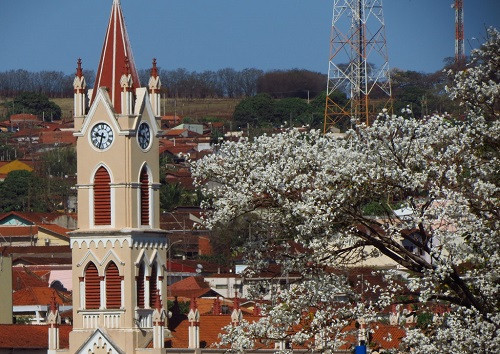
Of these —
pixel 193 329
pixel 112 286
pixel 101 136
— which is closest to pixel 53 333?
pixel 112 286

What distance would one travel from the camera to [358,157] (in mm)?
30703

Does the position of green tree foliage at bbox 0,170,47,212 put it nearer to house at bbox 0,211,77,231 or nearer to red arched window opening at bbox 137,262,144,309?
house at bbox 0,211,77,231

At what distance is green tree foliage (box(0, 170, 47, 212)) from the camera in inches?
5438

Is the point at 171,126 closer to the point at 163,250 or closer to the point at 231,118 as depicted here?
the point at 231,118

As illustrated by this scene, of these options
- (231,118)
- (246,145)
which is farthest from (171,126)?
(246,145)

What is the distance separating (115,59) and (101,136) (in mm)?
2331

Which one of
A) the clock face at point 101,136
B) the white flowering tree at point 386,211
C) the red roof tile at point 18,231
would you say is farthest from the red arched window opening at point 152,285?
the red roof tile at point 18,231

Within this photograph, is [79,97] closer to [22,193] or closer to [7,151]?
[22,193]

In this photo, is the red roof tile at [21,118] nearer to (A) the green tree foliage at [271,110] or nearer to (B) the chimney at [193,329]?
(A) the green tree foliage at [271,110]

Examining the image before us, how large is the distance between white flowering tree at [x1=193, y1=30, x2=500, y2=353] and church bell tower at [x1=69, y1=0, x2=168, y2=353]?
83.8ft

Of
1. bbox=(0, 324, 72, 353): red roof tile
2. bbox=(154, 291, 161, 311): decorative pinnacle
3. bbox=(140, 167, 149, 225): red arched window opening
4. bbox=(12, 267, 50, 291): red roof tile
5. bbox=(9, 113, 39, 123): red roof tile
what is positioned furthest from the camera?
bbox=(9, 113, 39, 123): red roof tile

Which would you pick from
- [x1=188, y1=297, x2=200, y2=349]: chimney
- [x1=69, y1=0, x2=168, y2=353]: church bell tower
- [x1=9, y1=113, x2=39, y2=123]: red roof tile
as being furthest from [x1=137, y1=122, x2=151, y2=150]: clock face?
[x1=9, y1=113, x2=39, y2=123]: red roof tile

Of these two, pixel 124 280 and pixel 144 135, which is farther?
pixel 144 135

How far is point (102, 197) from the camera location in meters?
59.3
